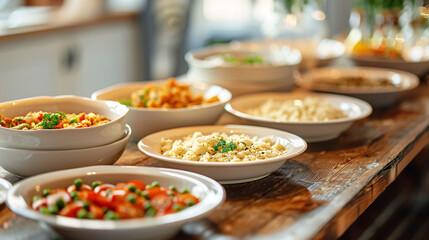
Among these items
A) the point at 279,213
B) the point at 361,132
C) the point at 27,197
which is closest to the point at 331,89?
the point at 361,132

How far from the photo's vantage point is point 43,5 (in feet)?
15.6

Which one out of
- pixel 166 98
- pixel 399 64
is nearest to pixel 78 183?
pixel 166 98

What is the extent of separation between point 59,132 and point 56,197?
0.88 ft

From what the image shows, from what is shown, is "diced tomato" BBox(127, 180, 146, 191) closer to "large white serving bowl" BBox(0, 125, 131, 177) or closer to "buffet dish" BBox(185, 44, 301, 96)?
"large white serving bowl" BBox(0, 125, 131, 177)

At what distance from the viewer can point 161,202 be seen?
1.17 metres

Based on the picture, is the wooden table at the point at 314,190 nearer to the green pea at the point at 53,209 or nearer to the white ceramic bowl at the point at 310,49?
the green pea at the point at 53,209

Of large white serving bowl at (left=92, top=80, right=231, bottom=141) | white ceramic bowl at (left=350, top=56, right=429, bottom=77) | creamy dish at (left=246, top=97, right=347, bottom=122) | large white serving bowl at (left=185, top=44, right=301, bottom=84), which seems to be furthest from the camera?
white ceramic bowl at (left=350, top=56, right=429, bottom=77)

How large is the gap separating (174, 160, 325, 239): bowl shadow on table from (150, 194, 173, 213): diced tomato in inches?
2.5

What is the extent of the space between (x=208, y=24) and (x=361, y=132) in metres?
4.54

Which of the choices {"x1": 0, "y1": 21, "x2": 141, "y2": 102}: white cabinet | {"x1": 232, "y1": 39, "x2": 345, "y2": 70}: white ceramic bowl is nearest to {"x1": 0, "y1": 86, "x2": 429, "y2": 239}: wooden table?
{"x1": 232, "y1": 39, "x2": 345, "y2": 70}: white ceramic bowl

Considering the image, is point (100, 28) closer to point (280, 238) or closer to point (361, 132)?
point (361, 132)

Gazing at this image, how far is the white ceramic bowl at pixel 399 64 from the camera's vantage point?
2.99 metres

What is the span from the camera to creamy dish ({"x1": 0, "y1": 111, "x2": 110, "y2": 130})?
144 cm

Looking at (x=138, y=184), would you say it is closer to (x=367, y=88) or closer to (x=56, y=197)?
(x=56, y=197)
